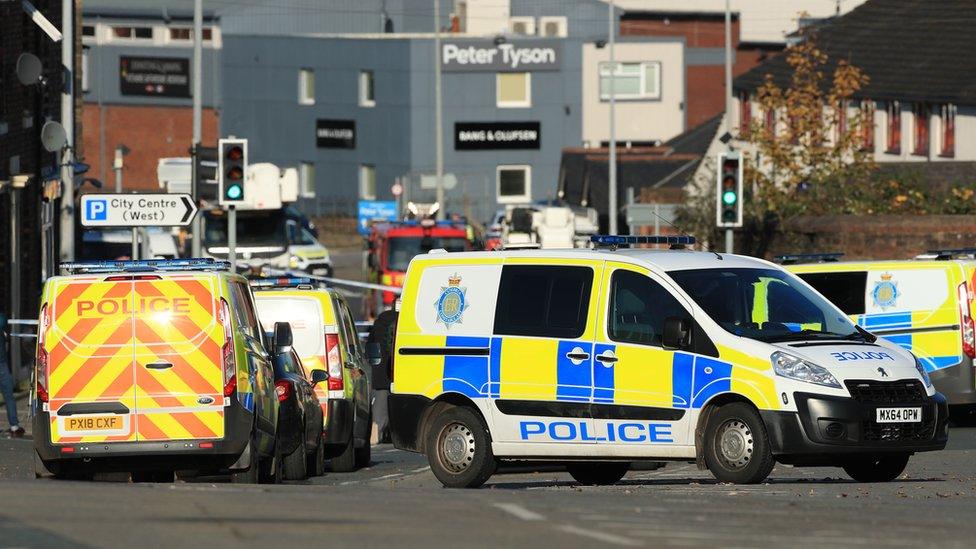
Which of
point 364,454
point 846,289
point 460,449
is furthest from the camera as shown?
point 846,289

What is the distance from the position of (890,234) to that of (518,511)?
22.0 m

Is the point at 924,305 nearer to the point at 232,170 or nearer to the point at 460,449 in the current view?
the point at 460,449

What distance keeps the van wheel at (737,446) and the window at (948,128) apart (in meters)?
32.5

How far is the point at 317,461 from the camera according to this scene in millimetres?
18062

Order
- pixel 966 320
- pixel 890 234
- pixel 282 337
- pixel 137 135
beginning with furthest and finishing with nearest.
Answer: pixel 137 135 → pixel 890 234 → pixel 966 320 → pixel 282 337

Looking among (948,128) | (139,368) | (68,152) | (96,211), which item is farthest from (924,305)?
(948,128)

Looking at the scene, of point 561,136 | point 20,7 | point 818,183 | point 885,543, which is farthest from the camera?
point 561,136

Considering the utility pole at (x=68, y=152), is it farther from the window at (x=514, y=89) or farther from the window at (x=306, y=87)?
the window at (x=514, y=89)

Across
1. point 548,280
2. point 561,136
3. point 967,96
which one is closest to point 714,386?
point 548,280

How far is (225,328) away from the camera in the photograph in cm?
1410

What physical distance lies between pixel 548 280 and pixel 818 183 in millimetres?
23956

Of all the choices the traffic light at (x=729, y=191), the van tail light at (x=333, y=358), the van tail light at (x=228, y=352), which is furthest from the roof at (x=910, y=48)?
the van tail light at (x=228, y=352)

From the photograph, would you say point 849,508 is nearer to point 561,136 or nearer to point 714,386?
point 714,386

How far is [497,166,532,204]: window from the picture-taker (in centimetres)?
8831
